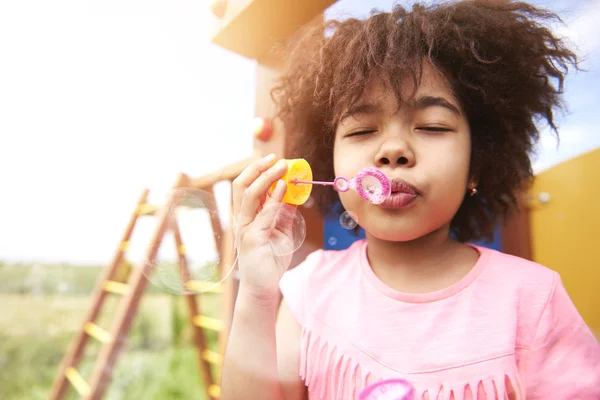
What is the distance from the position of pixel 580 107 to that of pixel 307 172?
453 mm

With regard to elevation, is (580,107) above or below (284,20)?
below

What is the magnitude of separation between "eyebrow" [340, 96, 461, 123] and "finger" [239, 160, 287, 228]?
122 millimetres

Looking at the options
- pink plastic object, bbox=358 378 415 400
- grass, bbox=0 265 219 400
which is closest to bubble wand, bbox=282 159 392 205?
pink plastic object, bbox=358 378 415 400

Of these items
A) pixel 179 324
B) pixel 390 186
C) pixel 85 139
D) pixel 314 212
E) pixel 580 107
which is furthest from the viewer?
pixel 179 324

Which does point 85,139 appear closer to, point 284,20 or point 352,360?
point 284,20

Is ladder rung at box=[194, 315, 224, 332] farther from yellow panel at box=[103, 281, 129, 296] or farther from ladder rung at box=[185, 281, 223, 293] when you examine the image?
ladder rung at box=[185, 281, 223, 293]

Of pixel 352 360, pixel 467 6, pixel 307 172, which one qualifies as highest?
pixel 467 6

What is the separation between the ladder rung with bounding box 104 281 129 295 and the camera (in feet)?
3.85

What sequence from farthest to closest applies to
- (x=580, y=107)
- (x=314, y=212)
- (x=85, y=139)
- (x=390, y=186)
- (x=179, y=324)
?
1. (x=179, y=324)
2. (x=85, y=139)
3. (x=314, y=212)
4. (x=580, y=107)
5. (x=390, y=186)

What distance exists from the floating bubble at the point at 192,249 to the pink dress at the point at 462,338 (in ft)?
0.54

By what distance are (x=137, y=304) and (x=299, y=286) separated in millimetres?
656

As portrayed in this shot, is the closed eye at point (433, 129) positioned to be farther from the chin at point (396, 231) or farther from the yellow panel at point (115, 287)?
the yellow panel at point (115, 287)

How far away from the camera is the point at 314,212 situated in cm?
75

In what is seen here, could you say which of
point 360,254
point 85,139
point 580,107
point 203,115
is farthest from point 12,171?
point 580,107
